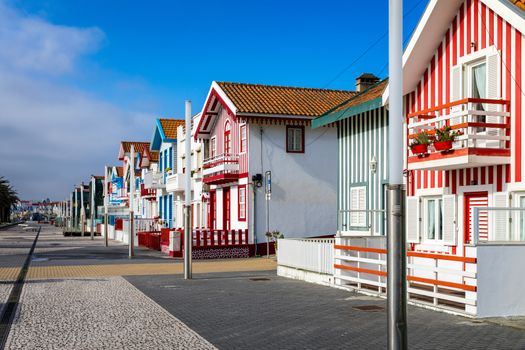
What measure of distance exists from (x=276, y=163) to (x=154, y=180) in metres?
19.5

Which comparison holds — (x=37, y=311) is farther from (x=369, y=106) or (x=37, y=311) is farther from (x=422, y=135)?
(x=369, y=106)

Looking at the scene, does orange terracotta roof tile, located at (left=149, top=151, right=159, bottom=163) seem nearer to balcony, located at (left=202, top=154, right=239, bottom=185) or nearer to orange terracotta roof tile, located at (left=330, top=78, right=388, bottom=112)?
balcony, located at (left=202, top=154, right=239, bottom=185)

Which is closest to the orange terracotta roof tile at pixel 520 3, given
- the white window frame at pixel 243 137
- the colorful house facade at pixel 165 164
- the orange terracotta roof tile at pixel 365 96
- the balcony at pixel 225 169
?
the orange terracotta roof tile at pixel 365 96

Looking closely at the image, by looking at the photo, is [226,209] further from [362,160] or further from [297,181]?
[362,160]

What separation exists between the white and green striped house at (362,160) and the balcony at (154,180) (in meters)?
26.0

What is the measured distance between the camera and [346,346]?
30.2 feet

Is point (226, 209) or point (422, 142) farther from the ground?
point (422, 142)

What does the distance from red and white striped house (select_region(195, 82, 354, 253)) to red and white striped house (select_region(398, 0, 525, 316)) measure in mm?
12069

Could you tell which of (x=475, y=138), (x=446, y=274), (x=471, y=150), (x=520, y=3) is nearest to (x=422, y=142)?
(x=471, y=150)

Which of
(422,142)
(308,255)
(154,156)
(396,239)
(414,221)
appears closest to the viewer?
(396,239)

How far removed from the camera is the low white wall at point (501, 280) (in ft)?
36.7

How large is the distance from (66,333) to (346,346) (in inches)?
172

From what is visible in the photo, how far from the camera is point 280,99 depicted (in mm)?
30547

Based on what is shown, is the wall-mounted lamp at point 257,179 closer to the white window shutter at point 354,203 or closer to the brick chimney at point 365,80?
the brick chimney at point 365,80
